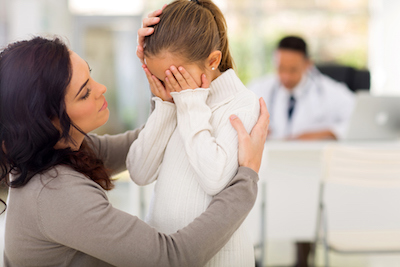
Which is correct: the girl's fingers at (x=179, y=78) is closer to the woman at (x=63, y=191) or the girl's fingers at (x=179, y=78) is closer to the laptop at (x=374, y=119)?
the woman at (x=63, y=191)

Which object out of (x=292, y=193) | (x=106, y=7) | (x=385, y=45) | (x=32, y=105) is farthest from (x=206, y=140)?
(x=385, y=45)

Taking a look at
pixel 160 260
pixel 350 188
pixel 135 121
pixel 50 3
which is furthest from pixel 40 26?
pixel 160 260

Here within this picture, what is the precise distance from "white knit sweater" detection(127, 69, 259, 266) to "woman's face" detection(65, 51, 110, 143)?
0.48ft

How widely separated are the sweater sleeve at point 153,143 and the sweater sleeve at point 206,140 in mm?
81

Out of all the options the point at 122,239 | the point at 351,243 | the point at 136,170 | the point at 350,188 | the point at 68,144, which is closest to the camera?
the point at 122,239

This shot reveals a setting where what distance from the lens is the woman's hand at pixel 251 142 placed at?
3.11ft

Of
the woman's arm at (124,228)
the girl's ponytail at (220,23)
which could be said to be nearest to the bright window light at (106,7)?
the girl's ponytail at (220,23)

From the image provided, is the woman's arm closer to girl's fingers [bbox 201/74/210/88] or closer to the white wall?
girl's fingers [bbox 201/74/210/88]

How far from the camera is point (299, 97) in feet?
11.4

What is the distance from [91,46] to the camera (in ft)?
20.6

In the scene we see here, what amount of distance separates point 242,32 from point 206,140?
609cm

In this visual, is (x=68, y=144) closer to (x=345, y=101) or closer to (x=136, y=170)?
(x=136, y=170)

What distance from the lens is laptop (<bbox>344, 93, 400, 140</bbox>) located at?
101 inches

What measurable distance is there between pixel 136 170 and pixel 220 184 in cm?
29
